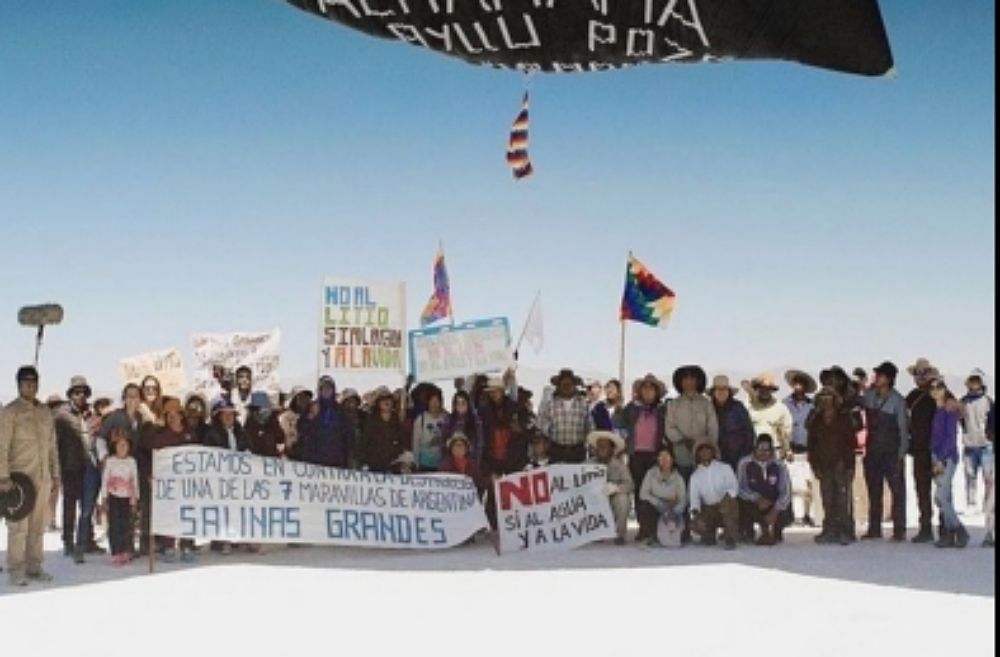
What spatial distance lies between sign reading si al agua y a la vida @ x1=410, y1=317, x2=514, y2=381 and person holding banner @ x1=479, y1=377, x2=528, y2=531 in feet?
2.41

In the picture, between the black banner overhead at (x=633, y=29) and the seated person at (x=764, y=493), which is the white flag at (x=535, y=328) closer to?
the seated person at (x=764, y=493)

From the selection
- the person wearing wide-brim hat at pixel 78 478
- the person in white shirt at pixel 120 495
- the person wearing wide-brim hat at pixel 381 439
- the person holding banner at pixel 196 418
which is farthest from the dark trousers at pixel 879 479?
the person wearing wide-brim hat at pixel 78 478

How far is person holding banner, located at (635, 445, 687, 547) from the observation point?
13.1 meters

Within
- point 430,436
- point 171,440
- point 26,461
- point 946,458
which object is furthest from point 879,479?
point 26,461

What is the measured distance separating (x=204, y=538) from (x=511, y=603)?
3.65m

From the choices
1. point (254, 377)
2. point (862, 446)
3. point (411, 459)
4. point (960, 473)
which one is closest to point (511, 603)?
point (411, 459)

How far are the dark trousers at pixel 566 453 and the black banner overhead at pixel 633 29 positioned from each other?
7695mm

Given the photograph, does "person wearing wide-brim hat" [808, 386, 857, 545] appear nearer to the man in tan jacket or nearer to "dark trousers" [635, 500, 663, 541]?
"dark trousers" [635, 500, 663, 541]

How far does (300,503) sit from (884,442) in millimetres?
5385

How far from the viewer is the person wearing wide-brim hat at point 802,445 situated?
48.1 ft

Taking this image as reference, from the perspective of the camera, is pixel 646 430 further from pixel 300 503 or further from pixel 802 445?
pixel 300 503

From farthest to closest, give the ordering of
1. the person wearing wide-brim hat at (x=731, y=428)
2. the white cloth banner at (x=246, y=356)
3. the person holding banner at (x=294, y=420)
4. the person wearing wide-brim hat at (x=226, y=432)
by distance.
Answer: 1. the white cloth banner at (x=246, y=356)
2. the person holding banner at (x=294, y=420)
3. the person wearing wide-brim hat at (x=731, y=428)
4. the person wearing wide-brim hat at (x=226, y=432)

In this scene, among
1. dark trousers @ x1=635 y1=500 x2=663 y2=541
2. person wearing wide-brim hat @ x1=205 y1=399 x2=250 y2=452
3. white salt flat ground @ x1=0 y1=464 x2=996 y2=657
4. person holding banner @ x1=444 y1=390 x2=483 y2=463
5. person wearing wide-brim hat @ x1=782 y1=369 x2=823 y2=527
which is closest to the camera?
A: white salt flat ground @ x1=0 y1=464 x2=996 y2=657

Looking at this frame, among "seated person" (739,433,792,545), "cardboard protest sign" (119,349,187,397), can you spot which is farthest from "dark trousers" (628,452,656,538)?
"cardboard protest sign" (119,349,187,397)
